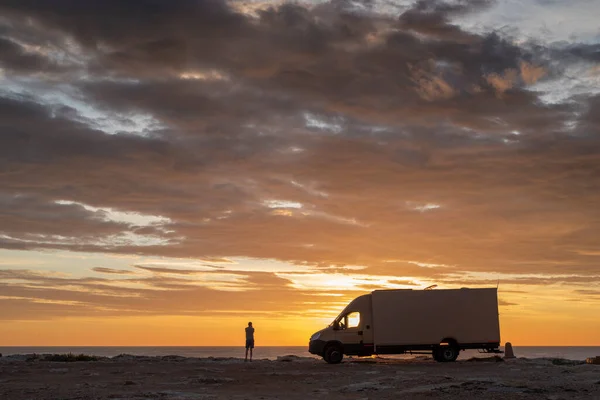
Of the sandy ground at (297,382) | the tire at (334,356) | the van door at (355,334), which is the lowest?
the sandy ground at (297,382)

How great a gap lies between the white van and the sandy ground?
8.53 ft

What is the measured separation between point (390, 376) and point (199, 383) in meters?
6.83

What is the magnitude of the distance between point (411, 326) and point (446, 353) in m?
2.25

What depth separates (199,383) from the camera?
934 inches

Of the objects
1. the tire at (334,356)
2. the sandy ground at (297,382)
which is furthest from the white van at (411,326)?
the sandy ground at (297,382)

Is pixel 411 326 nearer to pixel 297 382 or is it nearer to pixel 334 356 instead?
pixel 334 356

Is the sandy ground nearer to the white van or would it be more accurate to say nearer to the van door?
the van door

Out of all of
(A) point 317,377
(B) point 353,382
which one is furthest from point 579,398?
(A) point 317,377

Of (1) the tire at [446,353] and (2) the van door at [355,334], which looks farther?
(1) the tire at [446,353]

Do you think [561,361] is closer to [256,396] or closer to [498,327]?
[498,327]

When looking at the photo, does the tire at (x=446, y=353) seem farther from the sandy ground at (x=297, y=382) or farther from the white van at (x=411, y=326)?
the sandy ground at (x=297, y=382)

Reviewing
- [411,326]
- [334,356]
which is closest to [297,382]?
[334,356]

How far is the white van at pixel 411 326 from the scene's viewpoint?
3375cm

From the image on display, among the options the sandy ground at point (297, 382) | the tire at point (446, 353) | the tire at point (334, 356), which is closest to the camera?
the sandy ground at point (297, 382)
